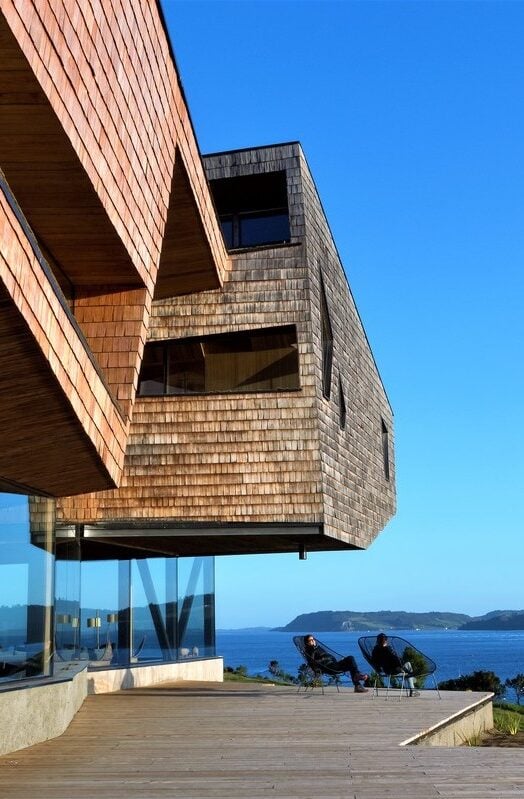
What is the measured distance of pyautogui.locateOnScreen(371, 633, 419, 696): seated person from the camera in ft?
41.2

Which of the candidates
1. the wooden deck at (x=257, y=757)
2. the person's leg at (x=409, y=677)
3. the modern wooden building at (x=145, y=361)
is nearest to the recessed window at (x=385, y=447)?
the modern wooden building at (x=145, y=361)

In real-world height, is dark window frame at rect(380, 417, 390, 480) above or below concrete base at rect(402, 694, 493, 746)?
above

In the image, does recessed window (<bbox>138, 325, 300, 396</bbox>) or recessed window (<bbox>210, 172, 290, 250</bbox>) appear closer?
recessed window (<bbox>138, 325, 300, 396</bbox>)

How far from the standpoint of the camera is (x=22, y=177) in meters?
8.32

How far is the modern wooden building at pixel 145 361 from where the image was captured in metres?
7.40

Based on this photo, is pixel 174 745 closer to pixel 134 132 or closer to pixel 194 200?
pixel 134 132

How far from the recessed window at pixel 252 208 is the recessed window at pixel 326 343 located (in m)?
1.22

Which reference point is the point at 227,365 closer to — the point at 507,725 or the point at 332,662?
the point at 332,662

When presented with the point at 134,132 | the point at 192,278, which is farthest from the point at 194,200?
the point at 134,132

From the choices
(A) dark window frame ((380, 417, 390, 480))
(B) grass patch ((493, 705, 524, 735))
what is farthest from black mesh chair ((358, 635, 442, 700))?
(A) dark window frame ((380, 417, 390, 480))

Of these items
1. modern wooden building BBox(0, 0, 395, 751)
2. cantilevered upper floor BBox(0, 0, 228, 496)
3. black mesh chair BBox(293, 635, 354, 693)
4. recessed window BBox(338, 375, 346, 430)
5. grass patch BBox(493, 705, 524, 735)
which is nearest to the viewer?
cantilevered upper floor BBox(0, 0, 228, 496)

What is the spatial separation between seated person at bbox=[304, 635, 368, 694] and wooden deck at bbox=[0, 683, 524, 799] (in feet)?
3.70

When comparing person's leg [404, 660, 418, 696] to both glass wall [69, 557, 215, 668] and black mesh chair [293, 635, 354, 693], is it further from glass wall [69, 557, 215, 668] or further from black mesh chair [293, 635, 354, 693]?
glass wall [69, 557, 215, 668]

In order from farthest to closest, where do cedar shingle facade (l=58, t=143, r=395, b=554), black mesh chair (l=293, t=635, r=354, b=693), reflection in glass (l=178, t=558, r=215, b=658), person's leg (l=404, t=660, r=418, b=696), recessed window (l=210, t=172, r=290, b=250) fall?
reflection in glass (l=178, t=558, r=215, b=658) → recessed window (l=210, t=172, r=290, b=250) → cedar shingle facade (l=58, t=143, r=395, b=554) → black mesh chair (l=293, t=635, r=354, b=693) → person's leg (l=404, t=660, r=418, b=696)
